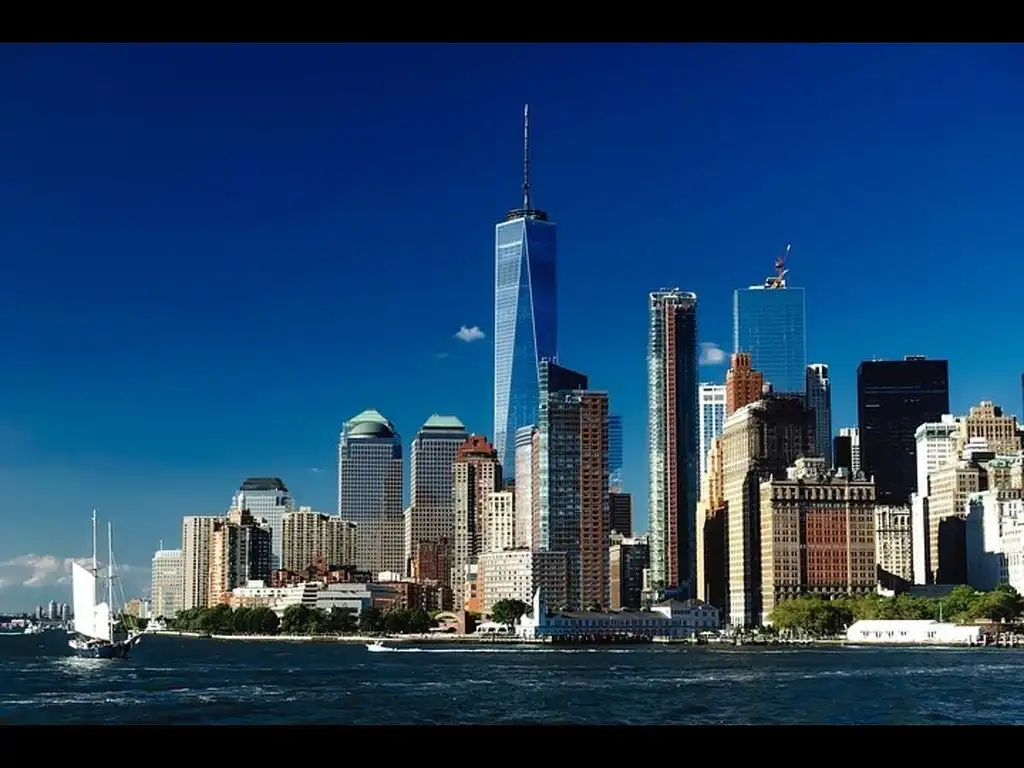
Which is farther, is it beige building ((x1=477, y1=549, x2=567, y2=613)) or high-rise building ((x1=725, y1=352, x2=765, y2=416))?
high-rise building ((x1=725, y1=352, x2=765, y2=416))

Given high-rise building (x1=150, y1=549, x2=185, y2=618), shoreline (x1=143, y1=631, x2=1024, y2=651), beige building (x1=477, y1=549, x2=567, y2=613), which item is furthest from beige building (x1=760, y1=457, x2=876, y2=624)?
high-rise building (x1=150, y1=549, x2=185, y2=618)

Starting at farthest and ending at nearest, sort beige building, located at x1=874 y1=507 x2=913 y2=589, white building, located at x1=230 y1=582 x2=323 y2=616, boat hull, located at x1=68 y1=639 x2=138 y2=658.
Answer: white building, located at x1=230 y1=582 x2=323 y2=616 → beige building, located at x1=874 y1=507 x2=913 y2=589 → boat hull, located at x1=68 y1=639 x2=138 y2=658

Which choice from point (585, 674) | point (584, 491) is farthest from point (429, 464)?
point (585, 674)

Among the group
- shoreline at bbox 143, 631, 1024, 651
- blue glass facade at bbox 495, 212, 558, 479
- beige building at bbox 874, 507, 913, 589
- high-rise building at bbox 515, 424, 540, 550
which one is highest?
blue glass facade at bbox 495, 212, 558, 479

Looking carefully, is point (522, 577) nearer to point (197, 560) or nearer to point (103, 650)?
point (103, 650)

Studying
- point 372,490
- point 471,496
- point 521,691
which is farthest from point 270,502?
point 521,691

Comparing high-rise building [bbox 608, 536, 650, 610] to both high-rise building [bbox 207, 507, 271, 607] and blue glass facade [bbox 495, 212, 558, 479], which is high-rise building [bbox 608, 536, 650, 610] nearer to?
blue glass facade [bbox 495, 212, 558, 479]
